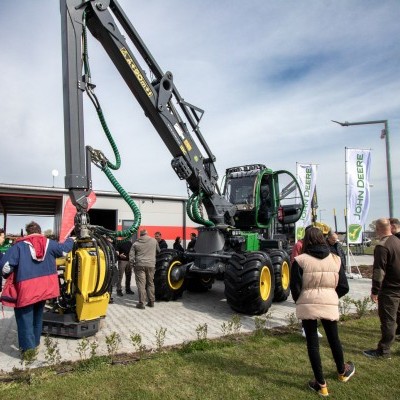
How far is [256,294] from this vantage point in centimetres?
708

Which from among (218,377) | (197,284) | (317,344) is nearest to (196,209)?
(197,284)

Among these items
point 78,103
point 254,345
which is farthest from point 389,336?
point 78,103

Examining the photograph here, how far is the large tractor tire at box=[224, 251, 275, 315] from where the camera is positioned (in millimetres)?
7074

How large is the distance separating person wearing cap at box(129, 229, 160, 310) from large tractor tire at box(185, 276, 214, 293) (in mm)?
1744

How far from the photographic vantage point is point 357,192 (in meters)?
14.0

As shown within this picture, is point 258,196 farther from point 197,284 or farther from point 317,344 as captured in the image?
point 317,344

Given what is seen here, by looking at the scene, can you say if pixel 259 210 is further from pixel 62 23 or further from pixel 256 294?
pixel 62 23

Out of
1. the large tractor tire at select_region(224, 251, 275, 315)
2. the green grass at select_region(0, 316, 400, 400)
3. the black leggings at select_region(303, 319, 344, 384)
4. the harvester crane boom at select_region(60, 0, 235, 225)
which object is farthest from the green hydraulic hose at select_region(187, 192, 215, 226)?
the black leggings at select_region(303, 319, 344, 384)

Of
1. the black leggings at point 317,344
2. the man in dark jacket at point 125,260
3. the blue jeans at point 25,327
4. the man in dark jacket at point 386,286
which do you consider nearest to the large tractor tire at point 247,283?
the man in dark jacket at point 386,286

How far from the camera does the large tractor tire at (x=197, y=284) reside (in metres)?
10.1

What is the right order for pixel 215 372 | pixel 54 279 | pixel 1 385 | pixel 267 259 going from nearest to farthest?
pixel 1 385, pixel 215 372, pixel 54 279, pixel 267 259

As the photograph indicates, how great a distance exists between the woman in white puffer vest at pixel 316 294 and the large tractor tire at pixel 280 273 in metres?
4.32

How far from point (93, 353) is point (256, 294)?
3315 mm

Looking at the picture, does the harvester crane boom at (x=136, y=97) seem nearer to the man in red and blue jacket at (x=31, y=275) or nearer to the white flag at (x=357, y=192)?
the man in red and blue jacket at (x=31, y=275)
